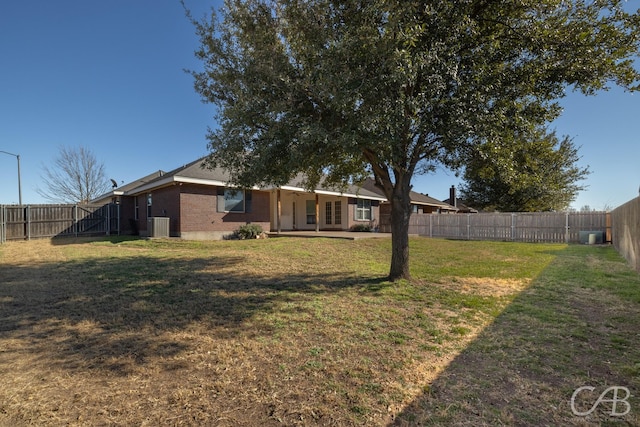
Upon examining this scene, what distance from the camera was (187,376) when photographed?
3.17 meters

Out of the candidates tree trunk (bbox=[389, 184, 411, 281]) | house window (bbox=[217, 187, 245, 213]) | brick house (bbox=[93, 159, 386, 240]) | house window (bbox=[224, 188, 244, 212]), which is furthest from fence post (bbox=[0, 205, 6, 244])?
tree trunk (bbox=[389, 184, 411, 281])

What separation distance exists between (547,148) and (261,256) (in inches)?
339

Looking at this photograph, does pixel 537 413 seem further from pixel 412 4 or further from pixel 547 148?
pixel 547 148

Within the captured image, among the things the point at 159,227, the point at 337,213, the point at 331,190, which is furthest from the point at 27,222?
the point at 337,213

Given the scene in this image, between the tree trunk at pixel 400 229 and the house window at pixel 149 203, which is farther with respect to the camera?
the house window at pixel 149 203

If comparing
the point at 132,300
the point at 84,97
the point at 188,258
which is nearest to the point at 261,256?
the point at 188,258

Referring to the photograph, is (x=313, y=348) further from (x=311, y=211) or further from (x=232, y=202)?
(x=311, y=211)

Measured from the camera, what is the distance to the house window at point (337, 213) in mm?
23578

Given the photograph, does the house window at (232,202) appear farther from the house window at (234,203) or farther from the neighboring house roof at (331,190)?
the neighboring house roof at (331,190)

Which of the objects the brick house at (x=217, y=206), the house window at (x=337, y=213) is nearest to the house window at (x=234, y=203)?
the brick house at (x=217, y=206)

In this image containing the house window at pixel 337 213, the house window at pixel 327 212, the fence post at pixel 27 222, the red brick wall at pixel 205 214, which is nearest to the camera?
the red brick wall at pixel 205 214

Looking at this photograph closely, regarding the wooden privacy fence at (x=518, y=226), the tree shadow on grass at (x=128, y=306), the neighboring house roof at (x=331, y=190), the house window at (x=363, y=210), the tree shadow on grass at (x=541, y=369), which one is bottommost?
the tree shadow on grass at (x=541, y=369)

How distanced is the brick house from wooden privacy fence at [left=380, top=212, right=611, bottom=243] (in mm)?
5363

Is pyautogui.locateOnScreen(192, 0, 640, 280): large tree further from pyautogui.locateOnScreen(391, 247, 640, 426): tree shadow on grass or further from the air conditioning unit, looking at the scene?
the air conditioning unit
